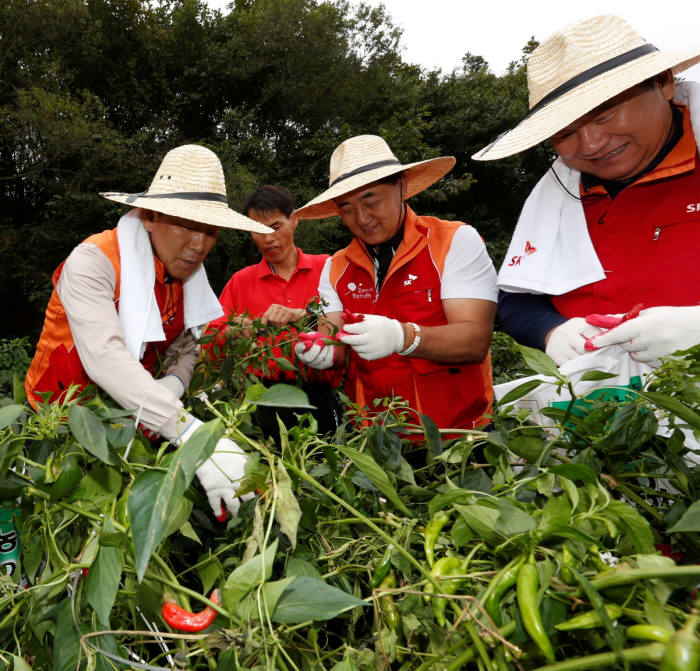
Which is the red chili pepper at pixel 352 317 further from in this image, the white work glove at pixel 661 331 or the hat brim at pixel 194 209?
the white work glove at pixel 661 331

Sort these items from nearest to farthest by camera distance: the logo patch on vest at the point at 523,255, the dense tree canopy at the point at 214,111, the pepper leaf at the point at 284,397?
1. the pepper leaf at the point at 284,397
2. the logo patch on vest at the point at 523,255
3. the dense tree canopy at the point at 214,111

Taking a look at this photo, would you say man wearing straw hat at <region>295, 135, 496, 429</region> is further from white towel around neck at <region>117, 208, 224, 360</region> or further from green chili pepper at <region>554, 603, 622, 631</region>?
green chili pepper at <region>554, 603, 622, 631</region>

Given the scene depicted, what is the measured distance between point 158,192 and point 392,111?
1459 cm

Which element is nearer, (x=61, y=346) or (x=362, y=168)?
(x=61, y=346)

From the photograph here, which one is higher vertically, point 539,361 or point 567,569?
point 539,361

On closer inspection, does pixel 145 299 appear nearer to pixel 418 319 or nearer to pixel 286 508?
pixel 418 319

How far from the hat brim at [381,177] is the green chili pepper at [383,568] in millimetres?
1511

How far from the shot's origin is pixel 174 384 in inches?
66.6

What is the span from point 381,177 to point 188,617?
67.0 inches

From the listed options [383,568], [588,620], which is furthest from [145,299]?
[588,620]

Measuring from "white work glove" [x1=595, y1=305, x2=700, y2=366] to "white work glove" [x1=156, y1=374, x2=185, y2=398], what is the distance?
1.18 m

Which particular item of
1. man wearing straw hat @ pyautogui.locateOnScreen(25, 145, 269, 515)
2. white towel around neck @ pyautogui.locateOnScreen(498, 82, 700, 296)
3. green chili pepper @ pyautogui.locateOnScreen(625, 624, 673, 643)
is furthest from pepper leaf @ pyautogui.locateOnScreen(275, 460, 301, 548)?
white towel around neck @ pyautogui.locateOnScreen(498, 82, 700, 296)

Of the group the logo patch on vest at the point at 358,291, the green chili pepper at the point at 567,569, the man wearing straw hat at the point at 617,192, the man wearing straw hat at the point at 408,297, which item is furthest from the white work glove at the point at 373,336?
the green chili pepper at the point at 567,569

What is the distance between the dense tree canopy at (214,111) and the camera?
10195mm
